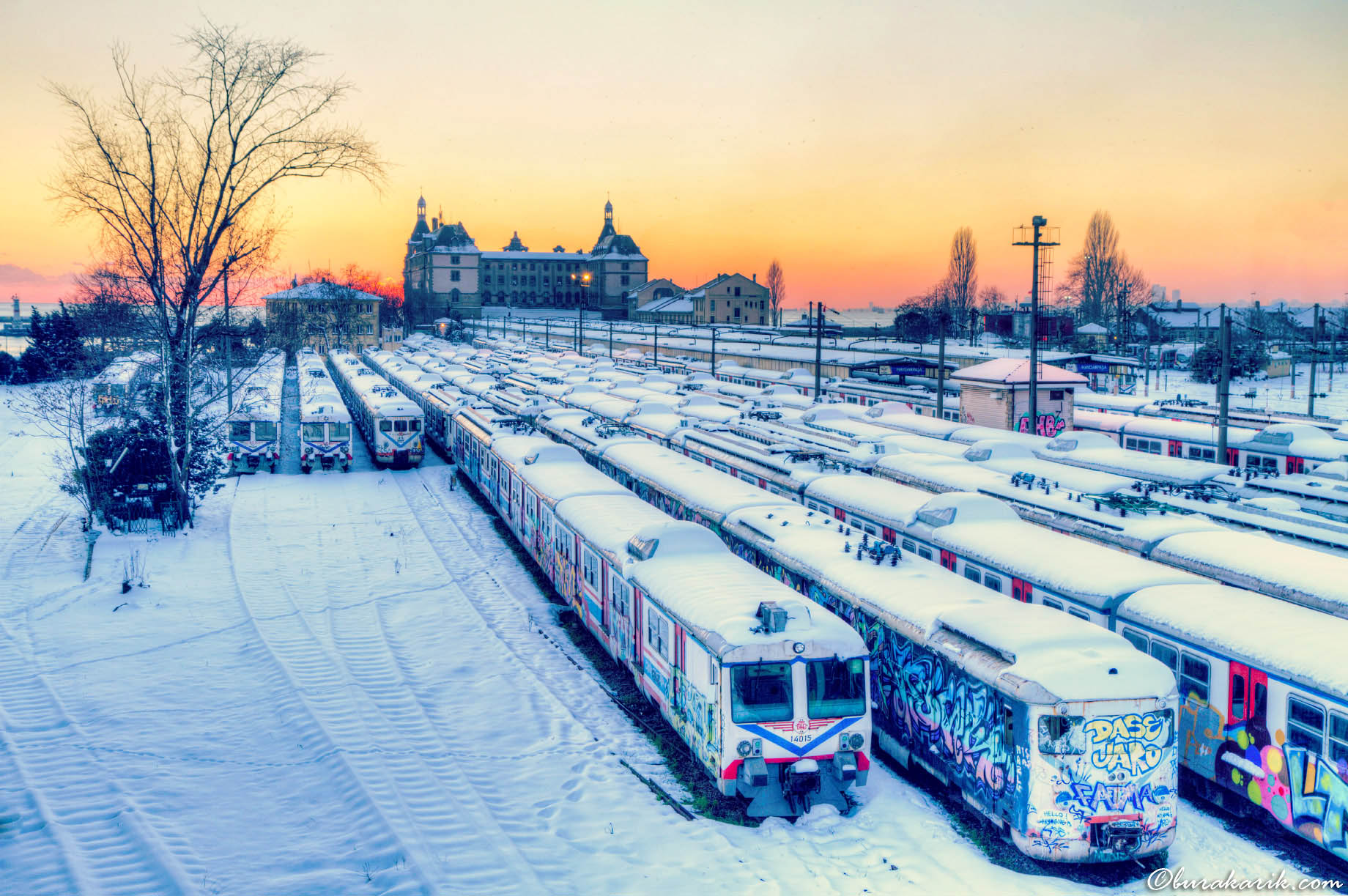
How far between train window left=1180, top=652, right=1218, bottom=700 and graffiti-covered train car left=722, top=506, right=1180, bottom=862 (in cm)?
116

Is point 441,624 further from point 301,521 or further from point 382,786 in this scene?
point 301,521

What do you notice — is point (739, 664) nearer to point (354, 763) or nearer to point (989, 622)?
point (989, 622)

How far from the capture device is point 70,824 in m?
11.1

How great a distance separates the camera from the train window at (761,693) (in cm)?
1127

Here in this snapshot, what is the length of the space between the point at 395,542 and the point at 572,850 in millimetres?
16510

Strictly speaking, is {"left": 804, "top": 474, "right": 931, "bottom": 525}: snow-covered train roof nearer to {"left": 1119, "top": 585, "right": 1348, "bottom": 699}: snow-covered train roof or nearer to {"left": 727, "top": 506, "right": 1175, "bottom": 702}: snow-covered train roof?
{"left": 727, "top": 506, "right": 1175, "bottom": 702}: snow-covered train roof

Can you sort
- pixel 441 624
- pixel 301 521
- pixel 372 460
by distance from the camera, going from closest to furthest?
pixel 441 624 < pixel 301 521 < pixel 372 460

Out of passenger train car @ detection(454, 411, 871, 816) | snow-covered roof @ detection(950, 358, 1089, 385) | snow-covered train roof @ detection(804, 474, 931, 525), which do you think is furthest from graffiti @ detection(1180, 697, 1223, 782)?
snow-covered roof @ detection(950, 358, 1089, 385)

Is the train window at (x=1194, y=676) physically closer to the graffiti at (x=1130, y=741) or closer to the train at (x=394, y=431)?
the graffiti at (x=1130, y=741)

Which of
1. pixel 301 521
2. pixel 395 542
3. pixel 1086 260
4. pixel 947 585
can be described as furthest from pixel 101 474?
pixel 1086 260

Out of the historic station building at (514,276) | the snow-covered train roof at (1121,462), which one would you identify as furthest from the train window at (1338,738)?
the historic station building at (514,276)

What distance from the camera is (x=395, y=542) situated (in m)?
26.0

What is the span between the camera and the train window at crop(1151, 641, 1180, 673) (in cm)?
1143

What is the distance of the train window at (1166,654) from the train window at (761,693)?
4.31 m
